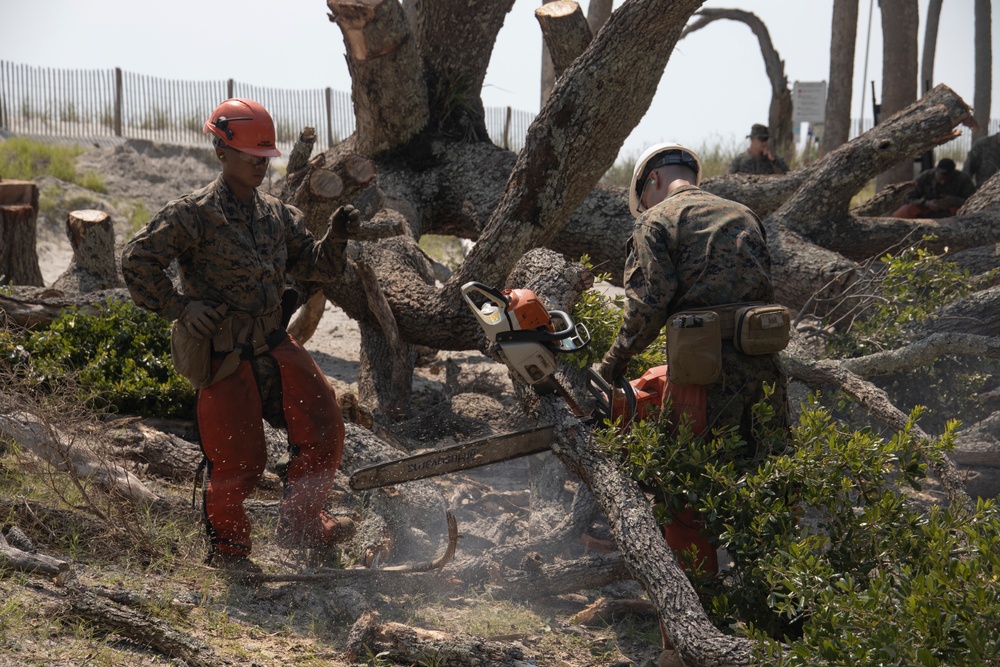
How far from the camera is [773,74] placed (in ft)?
52.1

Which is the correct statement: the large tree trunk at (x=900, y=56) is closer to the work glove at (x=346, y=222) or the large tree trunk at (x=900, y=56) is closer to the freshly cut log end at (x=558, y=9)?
the freshly cut log end at (x=558, y=9)

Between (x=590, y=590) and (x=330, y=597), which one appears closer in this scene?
(x=330, y=597)

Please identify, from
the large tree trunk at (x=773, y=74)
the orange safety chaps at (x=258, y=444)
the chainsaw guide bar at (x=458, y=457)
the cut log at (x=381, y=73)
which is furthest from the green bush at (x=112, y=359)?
the large tree trunk at (x=773, y=74)

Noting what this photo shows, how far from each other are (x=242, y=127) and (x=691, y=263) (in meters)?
2.05

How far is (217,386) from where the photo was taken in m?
4.19

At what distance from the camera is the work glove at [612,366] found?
146 inches

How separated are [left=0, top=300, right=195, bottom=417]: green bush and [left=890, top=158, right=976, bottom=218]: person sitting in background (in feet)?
23.5

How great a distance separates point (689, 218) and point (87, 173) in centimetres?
1415

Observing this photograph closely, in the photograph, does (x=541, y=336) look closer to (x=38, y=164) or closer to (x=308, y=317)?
(x=308, y=317)

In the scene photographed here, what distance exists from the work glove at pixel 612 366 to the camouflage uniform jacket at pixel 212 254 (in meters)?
1.51

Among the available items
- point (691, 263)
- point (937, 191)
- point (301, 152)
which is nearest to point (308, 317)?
point (301, 152)

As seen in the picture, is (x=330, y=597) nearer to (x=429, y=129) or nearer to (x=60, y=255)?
(x=429, y=129)

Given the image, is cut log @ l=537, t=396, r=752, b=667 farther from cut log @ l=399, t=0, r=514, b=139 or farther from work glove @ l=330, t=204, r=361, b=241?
cut log @ l=399, t=0, r=514, b=139

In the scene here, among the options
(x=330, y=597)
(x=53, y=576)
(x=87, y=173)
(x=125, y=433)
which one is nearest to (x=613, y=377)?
(x=330, y=597)
